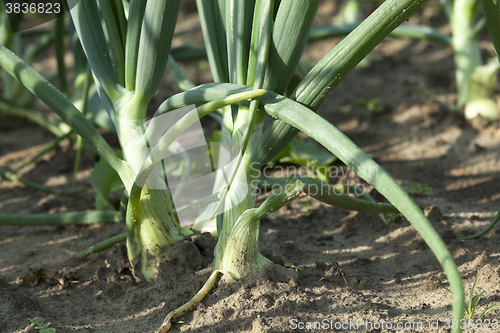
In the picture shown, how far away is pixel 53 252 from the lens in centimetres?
152

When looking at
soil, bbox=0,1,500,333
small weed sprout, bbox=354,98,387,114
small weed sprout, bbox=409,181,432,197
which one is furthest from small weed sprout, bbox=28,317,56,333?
small weed sprout, bbox=354,98,387,114

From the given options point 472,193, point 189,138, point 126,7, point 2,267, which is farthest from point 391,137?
point 2,267

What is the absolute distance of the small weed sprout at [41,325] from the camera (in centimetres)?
104

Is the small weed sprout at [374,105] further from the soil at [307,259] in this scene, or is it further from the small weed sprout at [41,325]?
the small weed sprout at [41,325]

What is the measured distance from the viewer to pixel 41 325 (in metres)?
1.07

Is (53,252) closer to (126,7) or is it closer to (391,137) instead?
A: (126,7)

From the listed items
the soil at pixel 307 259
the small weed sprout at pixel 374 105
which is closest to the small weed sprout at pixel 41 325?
the soil at pixel 307 259

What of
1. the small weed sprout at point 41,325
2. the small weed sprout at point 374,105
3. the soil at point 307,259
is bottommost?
the small weed sprout at point 41,325

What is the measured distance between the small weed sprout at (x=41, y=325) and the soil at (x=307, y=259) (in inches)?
0.6

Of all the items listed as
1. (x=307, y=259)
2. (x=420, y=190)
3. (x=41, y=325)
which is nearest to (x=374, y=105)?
(x=420, y=190)

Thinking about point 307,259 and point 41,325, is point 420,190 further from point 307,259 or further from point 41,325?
point 41,325

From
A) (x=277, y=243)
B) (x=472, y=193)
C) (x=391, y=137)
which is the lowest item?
(x=277, y=243)

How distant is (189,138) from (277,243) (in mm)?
851

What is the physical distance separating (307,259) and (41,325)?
711 mm
